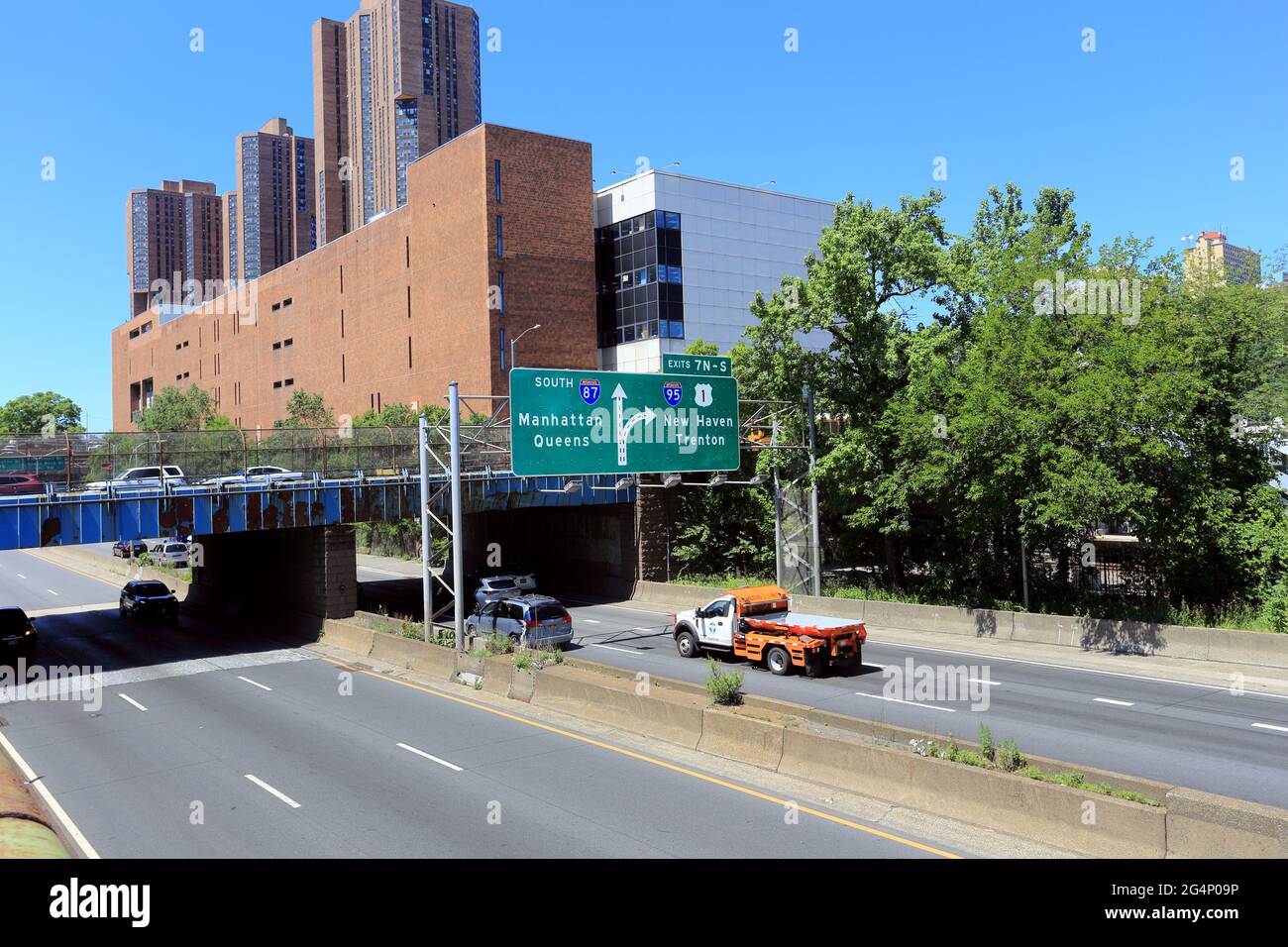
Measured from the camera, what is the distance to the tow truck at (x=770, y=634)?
22.0 m

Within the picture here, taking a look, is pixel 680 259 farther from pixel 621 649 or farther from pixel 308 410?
pixel 621 649

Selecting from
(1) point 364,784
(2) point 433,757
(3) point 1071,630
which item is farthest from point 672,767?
(3) point 1071,630

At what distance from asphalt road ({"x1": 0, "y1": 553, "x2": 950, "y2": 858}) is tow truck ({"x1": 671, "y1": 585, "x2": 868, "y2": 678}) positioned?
23.2 ft

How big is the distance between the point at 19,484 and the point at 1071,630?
3039 cm

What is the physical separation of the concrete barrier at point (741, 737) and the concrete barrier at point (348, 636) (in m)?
15.1

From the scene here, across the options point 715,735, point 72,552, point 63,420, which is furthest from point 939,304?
point 63,420

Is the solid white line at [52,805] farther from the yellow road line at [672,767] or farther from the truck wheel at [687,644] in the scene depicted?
the truck wheel at [687,644]

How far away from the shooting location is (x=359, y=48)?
170m

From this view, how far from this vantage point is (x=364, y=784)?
14.0 metres

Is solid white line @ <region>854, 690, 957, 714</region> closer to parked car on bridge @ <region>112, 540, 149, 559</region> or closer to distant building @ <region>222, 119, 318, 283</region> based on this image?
parked car on bridge @ <region>112, 540, 149, 559</region>

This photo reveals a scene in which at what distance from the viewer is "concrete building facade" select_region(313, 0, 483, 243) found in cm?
16325

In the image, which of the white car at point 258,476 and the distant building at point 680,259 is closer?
the white car at point 258,476

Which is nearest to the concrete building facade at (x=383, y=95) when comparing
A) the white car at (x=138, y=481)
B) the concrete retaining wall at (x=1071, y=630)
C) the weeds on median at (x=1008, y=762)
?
the white car at (x=138, y=481)
